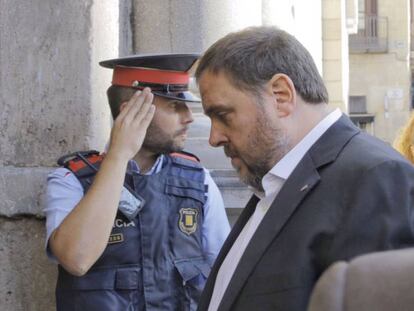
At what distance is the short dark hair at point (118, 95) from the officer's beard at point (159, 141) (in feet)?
0.51

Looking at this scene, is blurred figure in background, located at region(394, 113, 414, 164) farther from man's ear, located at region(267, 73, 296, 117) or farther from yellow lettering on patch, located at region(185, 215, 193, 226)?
man's ear, located at region(267, 73, 296, 117)

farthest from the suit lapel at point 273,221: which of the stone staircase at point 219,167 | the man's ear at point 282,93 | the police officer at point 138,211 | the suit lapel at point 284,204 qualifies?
the stone staircase at point 219,167

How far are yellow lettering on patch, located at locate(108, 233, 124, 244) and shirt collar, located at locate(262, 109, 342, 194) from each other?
89 centimetres

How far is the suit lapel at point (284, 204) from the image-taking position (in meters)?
2.25

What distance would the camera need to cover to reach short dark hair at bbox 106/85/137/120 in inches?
135

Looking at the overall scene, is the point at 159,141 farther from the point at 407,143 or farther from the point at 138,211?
the point at 407,143

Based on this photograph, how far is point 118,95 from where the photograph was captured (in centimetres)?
346

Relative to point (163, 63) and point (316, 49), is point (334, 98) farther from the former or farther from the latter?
point (163, 63)

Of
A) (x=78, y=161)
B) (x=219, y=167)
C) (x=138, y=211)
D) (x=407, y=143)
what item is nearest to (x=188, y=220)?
(x=138, y=211)

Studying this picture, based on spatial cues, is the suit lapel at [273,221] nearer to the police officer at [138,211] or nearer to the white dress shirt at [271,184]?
the white dress shirt at [271,184]

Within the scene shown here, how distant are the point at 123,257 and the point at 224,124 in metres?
0.83

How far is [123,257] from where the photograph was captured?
125 inches

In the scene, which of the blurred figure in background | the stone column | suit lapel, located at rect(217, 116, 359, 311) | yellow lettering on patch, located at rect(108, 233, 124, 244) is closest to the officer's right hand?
yellow lettering on patch, located at rect(108, 233, 124, 244)

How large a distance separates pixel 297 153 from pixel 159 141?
1004mm
